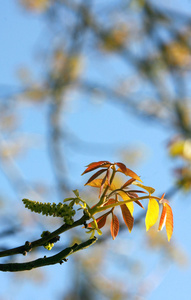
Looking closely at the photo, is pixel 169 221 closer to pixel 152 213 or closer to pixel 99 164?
pixel 152 213

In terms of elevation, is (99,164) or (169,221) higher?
(99,164)

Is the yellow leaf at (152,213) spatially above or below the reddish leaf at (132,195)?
below

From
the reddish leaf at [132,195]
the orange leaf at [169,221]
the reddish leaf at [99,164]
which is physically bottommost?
the orange leaf at [169,221]

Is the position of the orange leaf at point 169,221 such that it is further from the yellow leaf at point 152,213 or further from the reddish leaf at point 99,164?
the reddish leaf at point 99,164

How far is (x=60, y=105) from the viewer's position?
5301 millimetres

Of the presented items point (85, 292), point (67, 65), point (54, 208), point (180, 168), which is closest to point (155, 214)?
point (54, 208)

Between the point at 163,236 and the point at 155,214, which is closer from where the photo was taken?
the point at 155,214

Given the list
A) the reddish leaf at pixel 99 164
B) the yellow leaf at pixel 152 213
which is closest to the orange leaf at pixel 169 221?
the yellow leaf at pixel 152 213

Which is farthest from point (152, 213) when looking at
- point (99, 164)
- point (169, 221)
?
point (99, 164)

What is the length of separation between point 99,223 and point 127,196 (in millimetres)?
89

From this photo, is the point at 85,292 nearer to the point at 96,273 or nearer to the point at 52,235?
the point at 96,273

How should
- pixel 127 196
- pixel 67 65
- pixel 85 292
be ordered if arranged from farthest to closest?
pixel 67 65 < pixel 85 292 < pixel 127 196

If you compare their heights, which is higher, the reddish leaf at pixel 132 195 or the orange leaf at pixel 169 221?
the reddish leaf at pixel 132 195

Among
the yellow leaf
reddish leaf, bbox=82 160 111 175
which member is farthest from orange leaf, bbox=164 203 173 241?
reddish leaf, bbox=82 160 111 175
